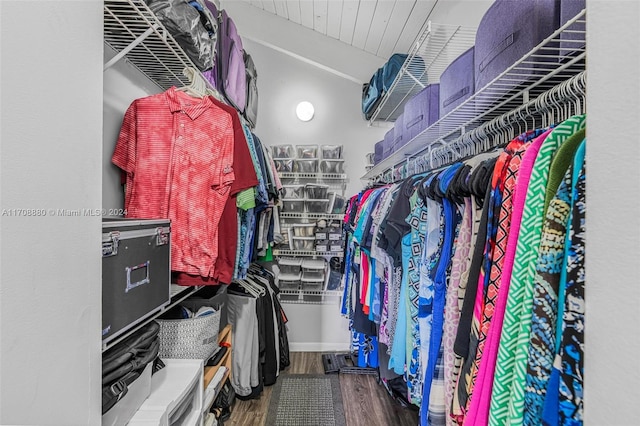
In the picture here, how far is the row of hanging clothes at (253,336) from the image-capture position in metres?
2.30

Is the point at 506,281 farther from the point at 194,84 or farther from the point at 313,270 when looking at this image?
the point at 313,270

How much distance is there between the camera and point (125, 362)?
35.7 inches

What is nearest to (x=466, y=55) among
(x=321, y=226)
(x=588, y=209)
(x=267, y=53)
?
(x=588, y=209)

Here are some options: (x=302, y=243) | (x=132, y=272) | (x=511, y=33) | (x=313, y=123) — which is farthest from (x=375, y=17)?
(x=132, y=272)

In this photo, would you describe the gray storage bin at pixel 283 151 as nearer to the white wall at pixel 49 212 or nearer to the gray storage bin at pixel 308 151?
the gray storage bin at pixel 308 151

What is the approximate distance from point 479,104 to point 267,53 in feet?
7.90

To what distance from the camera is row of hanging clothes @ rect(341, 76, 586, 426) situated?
Answer: 0.47 m

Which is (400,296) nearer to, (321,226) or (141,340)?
(141,340)

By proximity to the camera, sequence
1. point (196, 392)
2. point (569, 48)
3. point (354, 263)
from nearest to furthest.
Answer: point (569, 48), point (196, 392), point (354, 263)

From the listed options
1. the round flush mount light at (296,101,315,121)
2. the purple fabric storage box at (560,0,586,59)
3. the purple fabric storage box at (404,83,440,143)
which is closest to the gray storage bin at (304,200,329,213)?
the round flush mount light at (296,101,315,121)

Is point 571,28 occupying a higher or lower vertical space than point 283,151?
lower

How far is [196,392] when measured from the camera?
1309 mm

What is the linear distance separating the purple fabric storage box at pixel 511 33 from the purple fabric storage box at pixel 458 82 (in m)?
0.10

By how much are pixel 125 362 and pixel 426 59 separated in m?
2.11
